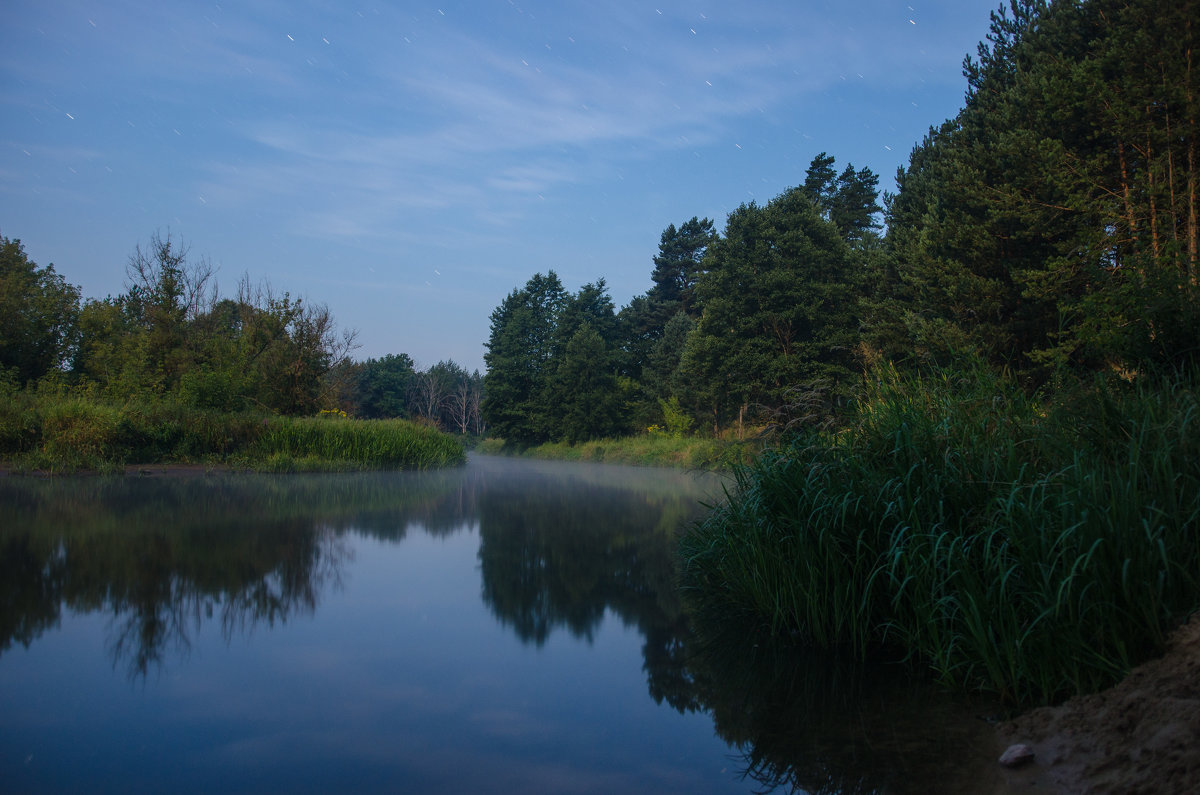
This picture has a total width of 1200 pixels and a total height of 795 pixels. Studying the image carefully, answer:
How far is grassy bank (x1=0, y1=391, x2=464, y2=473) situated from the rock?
17532 millimetres

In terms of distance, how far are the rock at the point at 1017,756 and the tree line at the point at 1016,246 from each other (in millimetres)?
2779

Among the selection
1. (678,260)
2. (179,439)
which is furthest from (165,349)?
(678,260)

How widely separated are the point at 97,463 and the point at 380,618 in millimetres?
13480

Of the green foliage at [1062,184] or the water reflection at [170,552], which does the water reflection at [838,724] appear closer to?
the water reflection at [170,552]

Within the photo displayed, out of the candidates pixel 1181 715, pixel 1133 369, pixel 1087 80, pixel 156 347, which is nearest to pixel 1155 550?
pixel 1181 715

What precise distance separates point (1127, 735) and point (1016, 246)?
15094mm

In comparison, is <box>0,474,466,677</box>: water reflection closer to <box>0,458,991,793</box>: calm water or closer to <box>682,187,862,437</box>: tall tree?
<box>0,458,991,793</box>: calm water

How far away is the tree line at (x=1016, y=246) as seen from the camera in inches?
279

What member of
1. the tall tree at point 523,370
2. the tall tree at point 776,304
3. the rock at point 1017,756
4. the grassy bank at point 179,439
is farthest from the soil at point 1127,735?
the tall tree at point 523,370

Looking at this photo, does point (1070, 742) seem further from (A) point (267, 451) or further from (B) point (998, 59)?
(B) point (998, 59)

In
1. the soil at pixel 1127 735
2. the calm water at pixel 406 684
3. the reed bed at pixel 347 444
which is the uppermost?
the reed bed at pixel 347 444

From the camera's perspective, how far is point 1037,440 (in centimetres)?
423

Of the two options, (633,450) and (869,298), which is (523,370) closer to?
(633,450)

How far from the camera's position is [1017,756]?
2.72m
